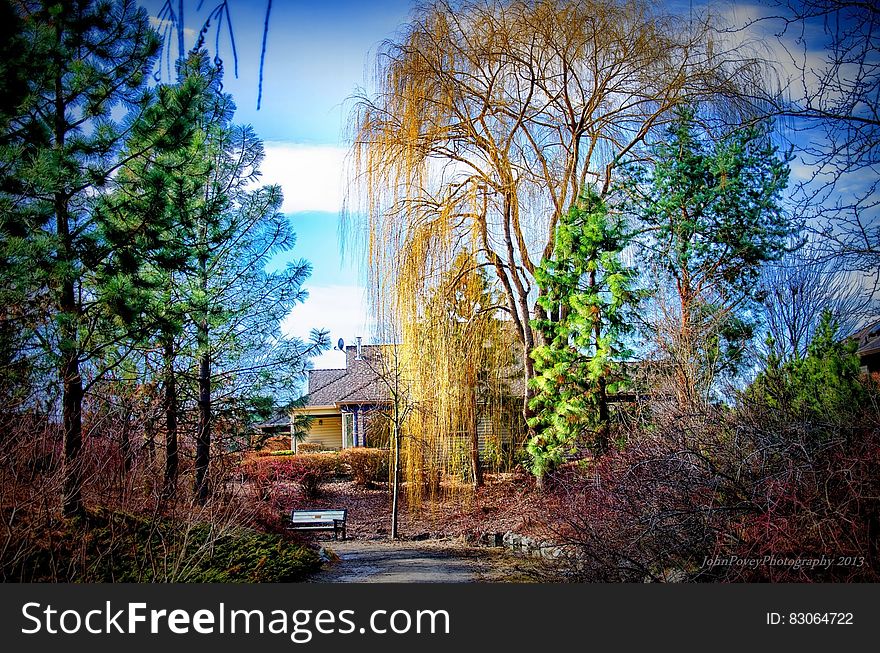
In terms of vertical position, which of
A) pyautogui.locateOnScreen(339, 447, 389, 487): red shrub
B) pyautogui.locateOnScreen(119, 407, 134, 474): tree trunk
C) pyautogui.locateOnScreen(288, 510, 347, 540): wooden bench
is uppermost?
pyautogui.locateOnScreen(119, 407, 134, 474): tree trunk

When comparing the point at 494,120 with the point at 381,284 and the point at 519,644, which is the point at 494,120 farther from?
the point at 519,644

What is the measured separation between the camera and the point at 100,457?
375 centimetres

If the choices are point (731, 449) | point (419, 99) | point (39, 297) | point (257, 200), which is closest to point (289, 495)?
point (257, 200)

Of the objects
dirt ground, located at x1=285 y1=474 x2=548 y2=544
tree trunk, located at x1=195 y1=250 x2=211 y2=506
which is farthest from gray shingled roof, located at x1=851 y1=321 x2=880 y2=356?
tree trunk, located at x1=195 y1=250 x2=211 y2=506

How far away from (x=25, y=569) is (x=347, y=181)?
3786 mm

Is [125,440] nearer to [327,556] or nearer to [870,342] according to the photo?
[327,556]

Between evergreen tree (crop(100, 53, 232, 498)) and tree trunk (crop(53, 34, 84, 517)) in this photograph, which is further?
evergreen tree (crop(100, 53, 232, 498))

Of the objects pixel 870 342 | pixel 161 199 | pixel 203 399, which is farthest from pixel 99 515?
pixel 870 342

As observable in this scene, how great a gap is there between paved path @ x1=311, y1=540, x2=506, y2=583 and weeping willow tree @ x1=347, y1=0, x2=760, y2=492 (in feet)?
2.34

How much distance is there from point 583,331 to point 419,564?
2317 mm

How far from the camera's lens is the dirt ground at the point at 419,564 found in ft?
14.5

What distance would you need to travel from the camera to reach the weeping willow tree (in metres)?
6.02

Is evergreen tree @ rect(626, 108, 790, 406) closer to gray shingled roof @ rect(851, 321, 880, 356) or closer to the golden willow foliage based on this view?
gray shingled roof @ rect(851, 321, 880, 356)

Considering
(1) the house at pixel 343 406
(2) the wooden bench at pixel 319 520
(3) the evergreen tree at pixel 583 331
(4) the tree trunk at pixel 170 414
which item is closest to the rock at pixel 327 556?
(2) the wooden bench at pixel 319 520
